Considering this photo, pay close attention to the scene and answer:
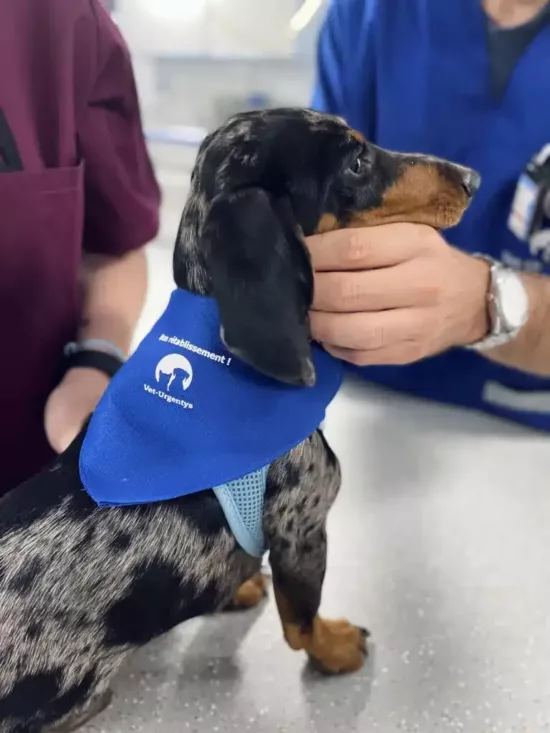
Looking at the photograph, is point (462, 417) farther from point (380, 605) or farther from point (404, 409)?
point (380, 605)

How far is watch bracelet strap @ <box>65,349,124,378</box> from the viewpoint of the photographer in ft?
3.21

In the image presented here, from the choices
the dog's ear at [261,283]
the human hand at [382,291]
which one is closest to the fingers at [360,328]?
the human hand at [382,291]

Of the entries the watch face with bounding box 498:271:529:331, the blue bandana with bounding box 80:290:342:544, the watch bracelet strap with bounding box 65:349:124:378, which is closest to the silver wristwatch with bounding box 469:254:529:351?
the watch face with bounding box 498:271:529:331

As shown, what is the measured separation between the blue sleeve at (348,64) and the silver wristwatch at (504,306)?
55cm

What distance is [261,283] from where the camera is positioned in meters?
0.62

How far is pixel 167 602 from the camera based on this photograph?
744 mm

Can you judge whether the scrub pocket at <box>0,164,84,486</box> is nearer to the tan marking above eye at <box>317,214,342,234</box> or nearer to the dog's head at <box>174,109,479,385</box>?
the dog's head at <box>174,109,479,385</box>

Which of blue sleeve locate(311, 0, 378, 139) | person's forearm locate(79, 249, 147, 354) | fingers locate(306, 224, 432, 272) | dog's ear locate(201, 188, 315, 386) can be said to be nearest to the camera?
dog's ear locate(201, 188, 315, 386)

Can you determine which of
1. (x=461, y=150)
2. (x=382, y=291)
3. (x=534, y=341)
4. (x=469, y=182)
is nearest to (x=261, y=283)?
(x=382, y=291)

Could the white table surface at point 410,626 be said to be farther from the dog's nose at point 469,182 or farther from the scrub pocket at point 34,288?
the dog's nose at point 469,182

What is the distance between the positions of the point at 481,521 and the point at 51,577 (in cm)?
61

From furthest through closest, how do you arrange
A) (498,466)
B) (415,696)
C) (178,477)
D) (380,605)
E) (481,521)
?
(498,466)
(481,521)
(380,605)
(415,696)
(178,477)

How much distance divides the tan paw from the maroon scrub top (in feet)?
1.57

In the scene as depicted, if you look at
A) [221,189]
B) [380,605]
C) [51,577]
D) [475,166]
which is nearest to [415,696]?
A: [380,605]
